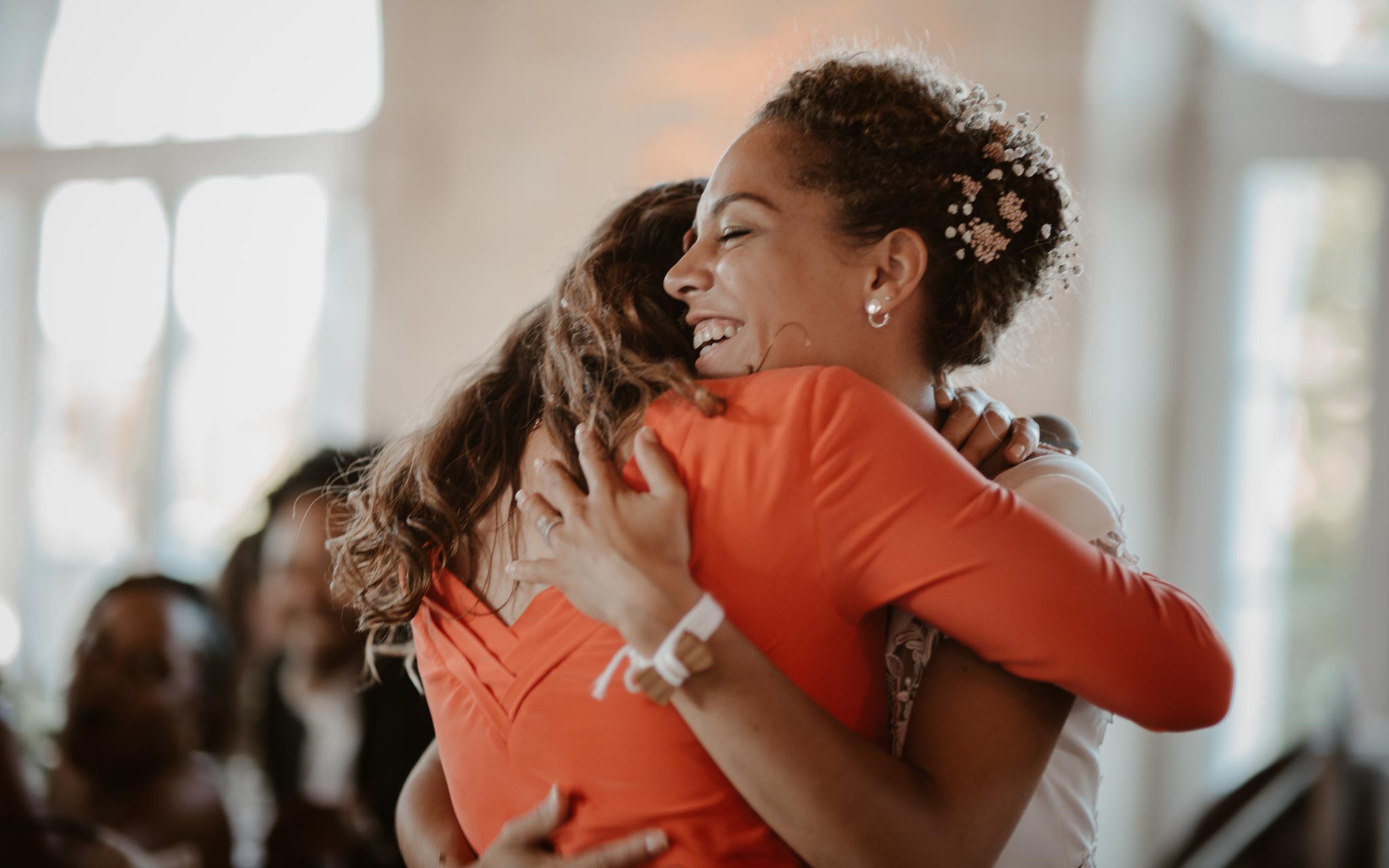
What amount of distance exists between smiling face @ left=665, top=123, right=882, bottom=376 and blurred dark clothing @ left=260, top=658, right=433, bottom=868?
1933 millimetres

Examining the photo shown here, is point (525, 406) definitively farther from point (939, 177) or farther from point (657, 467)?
point (939, 177)

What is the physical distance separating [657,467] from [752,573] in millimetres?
130

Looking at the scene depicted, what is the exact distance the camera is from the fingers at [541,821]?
1.18 metres

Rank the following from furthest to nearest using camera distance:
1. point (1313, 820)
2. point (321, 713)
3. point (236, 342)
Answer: point (236, 342) → point (321, 713) → point (1313, 820)

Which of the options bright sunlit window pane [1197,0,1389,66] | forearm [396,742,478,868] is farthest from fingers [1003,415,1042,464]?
bright sunlit window pane [1197,0,1389,66]

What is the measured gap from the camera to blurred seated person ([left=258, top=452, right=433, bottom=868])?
10.3ft

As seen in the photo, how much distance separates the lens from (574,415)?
49.8 inches

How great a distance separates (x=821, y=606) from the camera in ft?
3.69

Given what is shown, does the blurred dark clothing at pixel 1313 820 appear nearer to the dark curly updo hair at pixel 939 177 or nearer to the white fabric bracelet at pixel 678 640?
the dark curly updo hair at pixel 939 177

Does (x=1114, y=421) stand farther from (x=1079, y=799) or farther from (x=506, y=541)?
(x=506, y=541)

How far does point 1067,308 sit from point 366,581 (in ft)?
9.46

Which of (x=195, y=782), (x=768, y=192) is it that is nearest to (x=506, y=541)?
(x=768, y=192)

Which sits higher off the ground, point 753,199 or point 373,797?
point 753,199

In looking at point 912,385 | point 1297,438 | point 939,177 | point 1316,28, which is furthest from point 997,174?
point 1297,438
